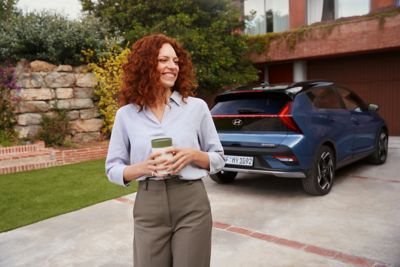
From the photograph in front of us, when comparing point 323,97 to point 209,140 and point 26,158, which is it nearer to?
point 209,140

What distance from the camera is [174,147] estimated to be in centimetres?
174

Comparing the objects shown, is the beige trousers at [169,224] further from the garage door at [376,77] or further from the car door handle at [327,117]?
the garage door at [376,77]

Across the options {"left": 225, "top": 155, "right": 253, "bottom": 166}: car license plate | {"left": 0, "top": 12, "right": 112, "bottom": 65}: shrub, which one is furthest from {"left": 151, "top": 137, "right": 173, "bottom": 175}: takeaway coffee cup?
{"left": 0, "top": 12, "right": 112, "bottom": 65}: shrub

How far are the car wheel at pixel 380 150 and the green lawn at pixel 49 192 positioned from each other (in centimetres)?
472

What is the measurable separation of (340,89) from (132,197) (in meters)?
3.94

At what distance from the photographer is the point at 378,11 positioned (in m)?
11.4

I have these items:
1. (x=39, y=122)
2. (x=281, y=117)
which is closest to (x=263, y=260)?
(x=281, y=117)

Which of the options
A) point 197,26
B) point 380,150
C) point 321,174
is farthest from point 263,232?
point 197,26

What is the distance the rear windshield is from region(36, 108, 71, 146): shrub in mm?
5142

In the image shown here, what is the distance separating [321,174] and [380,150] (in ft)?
9.25

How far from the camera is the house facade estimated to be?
36.6 ft

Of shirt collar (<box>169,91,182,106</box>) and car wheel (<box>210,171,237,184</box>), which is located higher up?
shirt collar (<box>169,91,182,106</box>)

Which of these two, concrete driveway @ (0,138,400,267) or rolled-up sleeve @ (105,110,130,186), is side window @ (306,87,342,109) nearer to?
concrete driveway @ (0,138,400,267)

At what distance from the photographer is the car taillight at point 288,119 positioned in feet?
15.5
